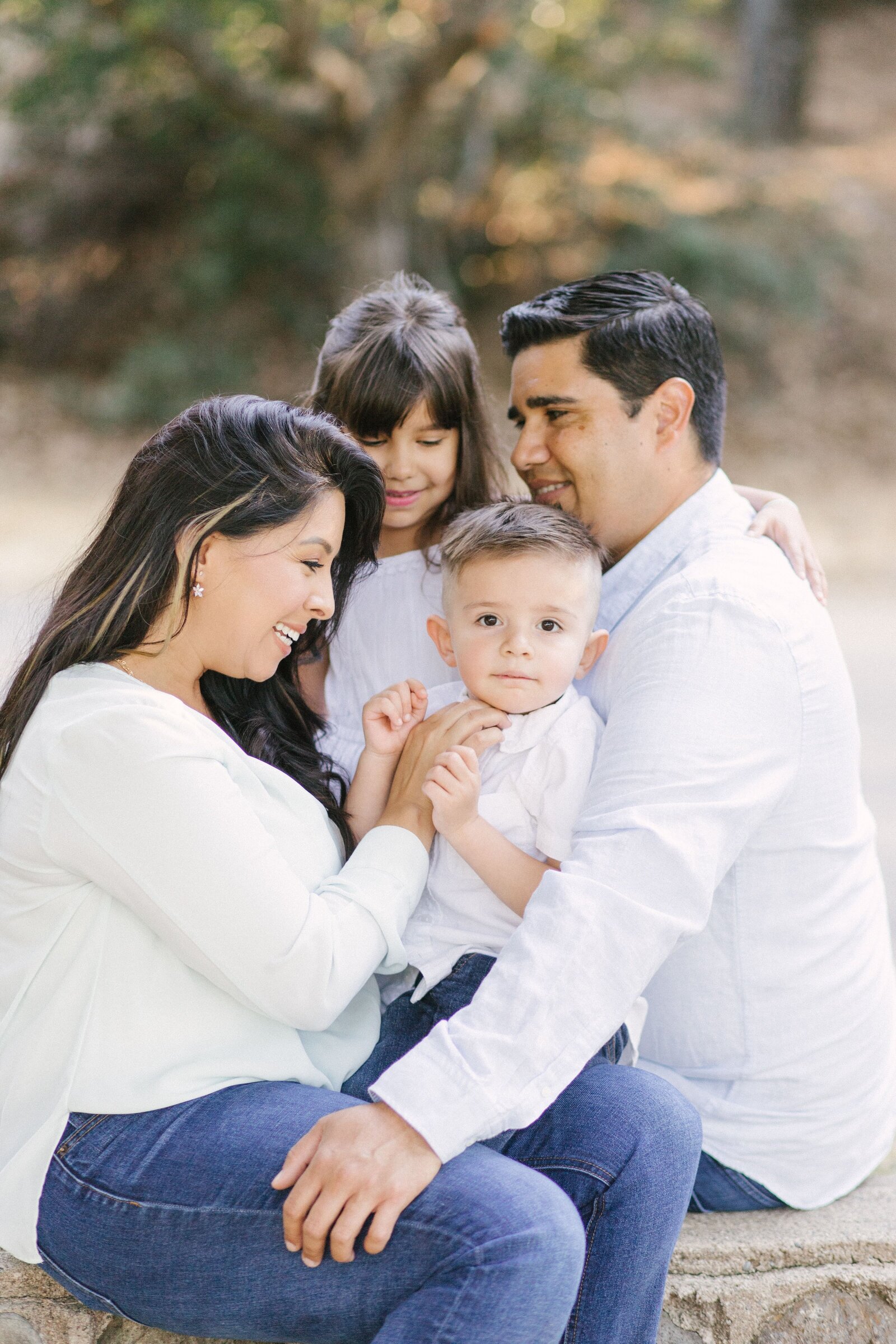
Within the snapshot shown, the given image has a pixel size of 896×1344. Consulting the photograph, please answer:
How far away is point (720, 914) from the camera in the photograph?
2.08 m

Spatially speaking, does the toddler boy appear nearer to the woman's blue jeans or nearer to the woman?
the woman

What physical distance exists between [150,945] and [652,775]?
2.49 feet

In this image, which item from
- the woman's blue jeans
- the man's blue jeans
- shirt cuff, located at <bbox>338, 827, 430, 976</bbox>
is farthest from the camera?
the man's blue jeans

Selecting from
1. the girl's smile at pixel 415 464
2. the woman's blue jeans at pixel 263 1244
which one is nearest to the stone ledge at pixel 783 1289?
the woman's blue jeans at pixel 263 1244

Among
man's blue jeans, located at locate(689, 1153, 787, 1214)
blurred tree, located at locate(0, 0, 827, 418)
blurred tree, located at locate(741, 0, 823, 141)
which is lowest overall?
man's blue jeans, located at locate(689, 1153, 787, 1214)

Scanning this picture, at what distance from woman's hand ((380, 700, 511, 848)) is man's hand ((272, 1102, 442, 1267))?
0.50 metres

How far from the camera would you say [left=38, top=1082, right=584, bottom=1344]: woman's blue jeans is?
156 cm

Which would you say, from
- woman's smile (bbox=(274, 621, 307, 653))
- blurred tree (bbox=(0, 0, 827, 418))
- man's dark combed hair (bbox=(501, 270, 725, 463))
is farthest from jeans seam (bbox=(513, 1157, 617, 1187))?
blurred tree (bbox=(0, 0, 827, 418))

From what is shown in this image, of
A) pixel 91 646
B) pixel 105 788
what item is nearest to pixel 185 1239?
pixel 105 788

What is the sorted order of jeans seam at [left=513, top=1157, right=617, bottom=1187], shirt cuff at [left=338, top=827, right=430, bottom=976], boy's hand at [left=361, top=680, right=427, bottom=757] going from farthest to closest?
1. boy's hand at [left=361, top=680, right=427, bottom=757]
2. shirt cuff at [left=338, top=827, right=430, bottom=976]
3. jeans seam at [left=513, top=1157, right=617, bottom=1187]

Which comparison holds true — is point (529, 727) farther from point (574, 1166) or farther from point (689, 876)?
point (574, 1166)

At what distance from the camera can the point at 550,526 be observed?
2.23 meters

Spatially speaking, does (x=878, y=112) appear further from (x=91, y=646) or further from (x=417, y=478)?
(x=91, y=646)

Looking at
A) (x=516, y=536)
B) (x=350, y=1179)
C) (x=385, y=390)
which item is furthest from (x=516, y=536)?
(x=350, y=1179)
